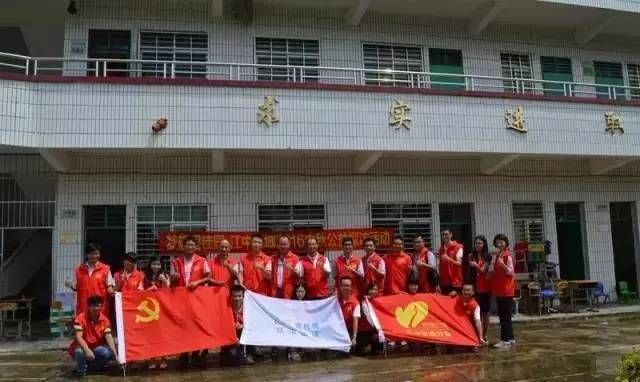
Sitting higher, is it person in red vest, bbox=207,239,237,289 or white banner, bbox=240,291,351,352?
person in red vest, bbox=207,239,237,289

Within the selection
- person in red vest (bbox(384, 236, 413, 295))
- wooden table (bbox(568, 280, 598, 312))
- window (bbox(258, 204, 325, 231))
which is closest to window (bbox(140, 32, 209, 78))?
window (bbox(258, 204, 325, 231))

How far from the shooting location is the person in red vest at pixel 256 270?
305 inches

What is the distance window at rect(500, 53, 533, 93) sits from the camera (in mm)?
13094

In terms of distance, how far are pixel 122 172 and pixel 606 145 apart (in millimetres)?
9568

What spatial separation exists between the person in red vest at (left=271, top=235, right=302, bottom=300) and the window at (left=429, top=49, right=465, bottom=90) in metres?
6.44

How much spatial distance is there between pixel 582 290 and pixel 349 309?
6.93m

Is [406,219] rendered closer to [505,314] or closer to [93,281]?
[505,314]

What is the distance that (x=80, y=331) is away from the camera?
6.68 meters

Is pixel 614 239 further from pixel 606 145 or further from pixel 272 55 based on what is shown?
pixel 272 55

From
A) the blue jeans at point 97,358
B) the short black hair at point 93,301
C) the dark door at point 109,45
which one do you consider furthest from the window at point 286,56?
the blue jeans at point 97,358

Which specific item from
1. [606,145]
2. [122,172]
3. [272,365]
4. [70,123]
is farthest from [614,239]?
[70,123]

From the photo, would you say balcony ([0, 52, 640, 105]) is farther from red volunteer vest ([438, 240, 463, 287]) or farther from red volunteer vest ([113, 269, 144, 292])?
red volunteer vest ([113, 269, 144, 292])

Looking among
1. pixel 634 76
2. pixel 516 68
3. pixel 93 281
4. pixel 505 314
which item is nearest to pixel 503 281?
pixel 505 314

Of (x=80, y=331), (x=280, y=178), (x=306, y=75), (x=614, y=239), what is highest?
(x=306, y=75)
